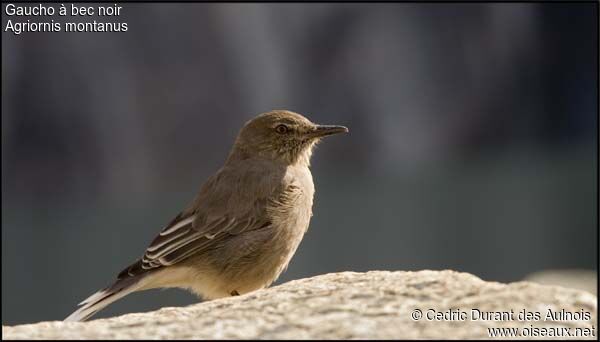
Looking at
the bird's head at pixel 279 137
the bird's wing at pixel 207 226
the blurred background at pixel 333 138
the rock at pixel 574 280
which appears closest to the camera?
the bird's wing at pixel 207 226

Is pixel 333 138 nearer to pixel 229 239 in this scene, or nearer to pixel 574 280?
pixel 574 280

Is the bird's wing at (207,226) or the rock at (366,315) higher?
the bird's wing at (207,226)

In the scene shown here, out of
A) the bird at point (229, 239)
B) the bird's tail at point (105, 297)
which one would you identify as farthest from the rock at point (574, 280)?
the bird's tail at point (105, 297)

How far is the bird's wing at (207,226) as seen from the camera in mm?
4805

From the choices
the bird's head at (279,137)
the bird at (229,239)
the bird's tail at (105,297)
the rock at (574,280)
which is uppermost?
the bird's head at (279,137)

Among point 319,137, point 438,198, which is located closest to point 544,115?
point 438,198

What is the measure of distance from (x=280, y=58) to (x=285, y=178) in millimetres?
17915

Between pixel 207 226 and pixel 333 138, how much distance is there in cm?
1787

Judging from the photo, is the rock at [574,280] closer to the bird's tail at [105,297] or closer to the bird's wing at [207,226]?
the bird's wing at [207,226]

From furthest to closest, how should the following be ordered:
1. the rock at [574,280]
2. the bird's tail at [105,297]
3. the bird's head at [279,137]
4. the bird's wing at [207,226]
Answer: the rock at [574,280] < the bird's head at [279,137] < the bird's wing at [207,226] < the bird's tail at [105,297]

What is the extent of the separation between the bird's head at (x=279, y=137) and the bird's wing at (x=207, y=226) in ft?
1.30

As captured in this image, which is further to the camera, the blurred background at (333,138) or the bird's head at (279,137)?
the blurred background at (333,138)

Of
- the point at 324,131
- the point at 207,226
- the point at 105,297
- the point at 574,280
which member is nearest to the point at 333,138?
the point at 574,280

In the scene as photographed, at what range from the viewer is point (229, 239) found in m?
4.89
